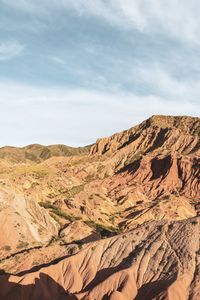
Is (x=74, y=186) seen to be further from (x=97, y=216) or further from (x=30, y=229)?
(x=30, y=229)

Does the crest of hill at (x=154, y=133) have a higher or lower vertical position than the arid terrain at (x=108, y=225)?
higher

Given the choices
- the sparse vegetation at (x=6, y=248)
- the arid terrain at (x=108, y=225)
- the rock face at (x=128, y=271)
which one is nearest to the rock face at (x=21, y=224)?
the sparse vegetation at (x=6, y=248)

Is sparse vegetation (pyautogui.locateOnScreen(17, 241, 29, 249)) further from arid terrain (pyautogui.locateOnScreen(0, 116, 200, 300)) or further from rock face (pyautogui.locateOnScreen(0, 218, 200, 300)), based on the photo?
rock face (pyautogui.locateOnScreen(0, 218, 200, 300))

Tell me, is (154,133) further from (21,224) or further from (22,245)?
(22,245)

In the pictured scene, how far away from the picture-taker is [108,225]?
96.4 m

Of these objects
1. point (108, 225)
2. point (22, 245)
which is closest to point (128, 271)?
point (22, 245)

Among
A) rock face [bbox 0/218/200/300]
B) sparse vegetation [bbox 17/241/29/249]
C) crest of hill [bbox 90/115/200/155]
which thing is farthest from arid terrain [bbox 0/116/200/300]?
crest of hill [bbox 90/115/200/155]

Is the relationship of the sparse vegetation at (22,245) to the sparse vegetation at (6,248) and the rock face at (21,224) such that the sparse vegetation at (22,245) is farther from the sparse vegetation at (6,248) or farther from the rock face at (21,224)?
the sparse vegetation at (6,248)

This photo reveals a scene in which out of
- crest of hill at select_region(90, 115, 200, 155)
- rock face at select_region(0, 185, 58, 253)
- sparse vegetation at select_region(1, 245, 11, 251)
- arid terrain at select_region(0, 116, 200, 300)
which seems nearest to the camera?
arid terrain at select_region(0, 116, 200, 300)

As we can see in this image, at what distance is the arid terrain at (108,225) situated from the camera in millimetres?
42125

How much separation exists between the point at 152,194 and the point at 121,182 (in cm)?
1310

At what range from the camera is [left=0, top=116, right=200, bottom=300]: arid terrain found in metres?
42.1

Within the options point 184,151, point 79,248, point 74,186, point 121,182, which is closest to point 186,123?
point 184,151

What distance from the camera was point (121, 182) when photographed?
14150cm
